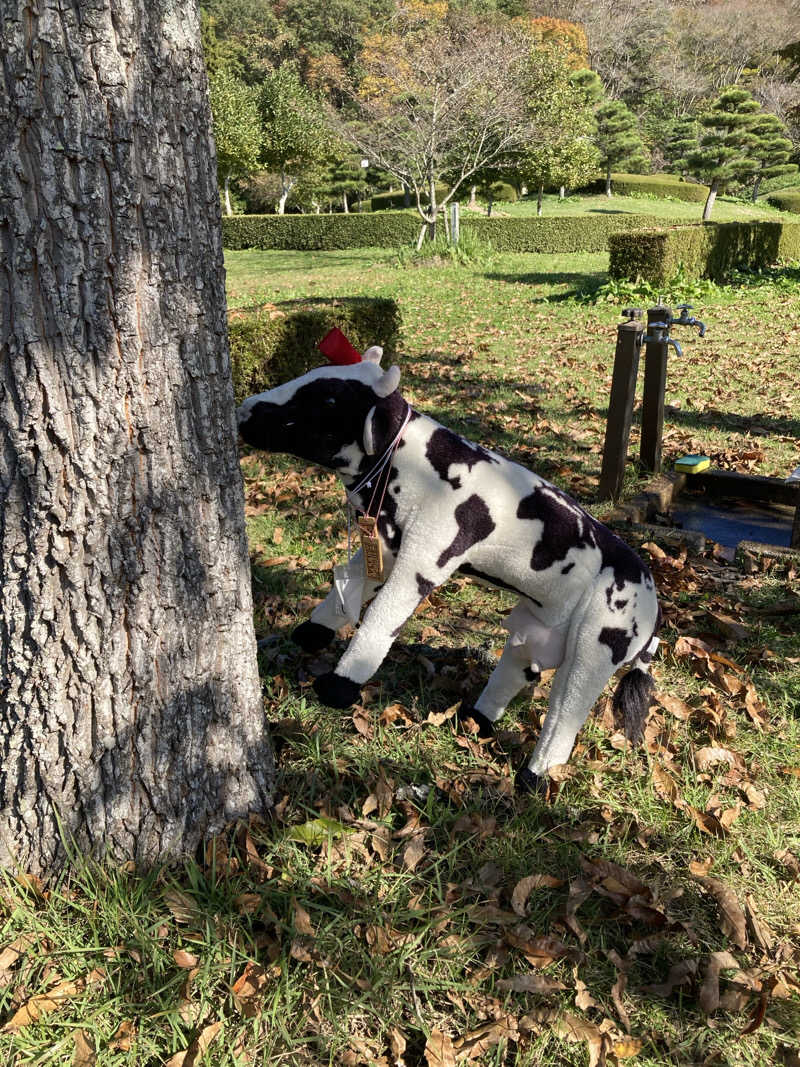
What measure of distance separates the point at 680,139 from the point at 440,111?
103 ft

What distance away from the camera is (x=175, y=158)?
1.93m

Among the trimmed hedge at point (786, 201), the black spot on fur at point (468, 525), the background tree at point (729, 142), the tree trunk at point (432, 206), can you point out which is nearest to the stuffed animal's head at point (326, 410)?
the black spot on fur at point (468, 525)

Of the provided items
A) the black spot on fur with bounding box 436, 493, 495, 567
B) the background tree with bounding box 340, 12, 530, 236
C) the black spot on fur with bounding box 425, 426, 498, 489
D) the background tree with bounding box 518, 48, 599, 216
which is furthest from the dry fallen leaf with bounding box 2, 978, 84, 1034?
the background tree with bounding box 518, 48, 599, 216

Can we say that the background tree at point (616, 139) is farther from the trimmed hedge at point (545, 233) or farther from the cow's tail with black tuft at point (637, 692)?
the cow's tail with black tuft at point (637, 692)

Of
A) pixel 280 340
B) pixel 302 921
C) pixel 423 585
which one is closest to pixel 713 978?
pixel 302 921

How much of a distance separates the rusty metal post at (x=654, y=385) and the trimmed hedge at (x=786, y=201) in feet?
150

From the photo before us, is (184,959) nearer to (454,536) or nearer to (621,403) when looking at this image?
(454,536)

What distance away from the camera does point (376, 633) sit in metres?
2.45

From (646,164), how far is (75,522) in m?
→ 50.2

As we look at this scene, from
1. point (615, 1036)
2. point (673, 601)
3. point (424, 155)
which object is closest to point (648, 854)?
point (615, 1036)

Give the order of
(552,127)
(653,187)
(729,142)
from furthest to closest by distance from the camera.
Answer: (653,187)
(729,142)
(552,127)

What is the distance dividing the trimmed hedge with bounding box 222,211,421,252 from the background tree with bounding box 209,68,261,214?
289cm

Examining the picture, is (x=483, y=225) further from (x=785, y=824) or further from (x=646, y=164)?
(x=785, y=824)

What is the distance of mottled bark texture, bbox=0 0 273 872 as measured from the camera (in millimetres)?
1772
